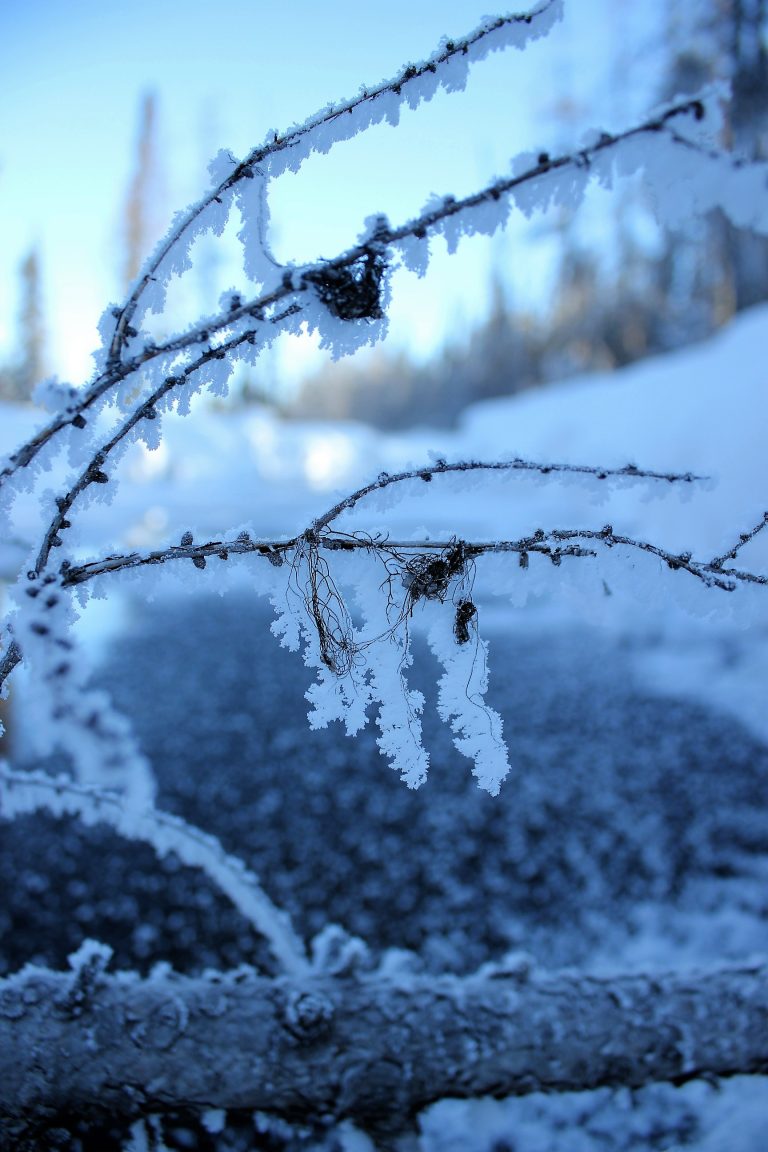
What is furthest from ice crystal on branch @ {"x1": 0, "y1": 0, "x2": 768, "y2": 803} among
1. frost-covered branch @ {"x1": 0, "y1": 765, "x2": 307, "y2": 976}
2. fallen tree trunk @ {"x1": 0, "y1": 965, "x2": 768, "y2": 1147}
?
fallen tree trunk @ {"x1": 0, "y1": 965, "x2": 768, "y2": 1147}

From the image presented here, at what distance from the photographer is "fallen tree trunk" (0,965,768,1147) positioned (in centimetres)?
115

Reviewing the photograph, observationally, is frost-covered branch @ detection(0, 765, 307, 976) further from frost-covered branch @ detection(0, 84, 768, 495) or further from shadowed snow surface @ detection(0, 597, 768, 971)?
shadowed snow surface @ detection(0, 597, 768, 971)

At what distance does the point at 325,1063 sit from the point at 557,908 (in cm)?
144

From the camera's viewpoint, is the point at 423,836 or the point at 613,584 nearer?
the point at 613,584

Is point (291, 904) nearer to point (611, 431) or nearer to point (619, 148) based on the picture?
point (619, 148)

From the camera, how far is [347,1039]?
4.09 ft

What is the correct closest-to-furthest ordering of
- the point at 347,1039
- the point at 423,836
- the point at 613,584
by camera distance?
the point at 613,584
the point at 347,1039
the point at 423,836

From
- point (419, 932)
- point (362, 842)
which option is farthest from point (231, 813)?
point (419, 932)

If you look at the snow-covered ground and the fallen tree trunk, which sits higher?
the snow-covered ground

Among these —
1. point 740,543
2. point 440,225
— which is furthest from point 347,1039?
point 440,225

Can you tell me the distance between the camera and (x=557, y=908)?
244cm

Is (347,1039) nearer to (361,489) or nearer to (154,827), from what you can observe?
(154,827)

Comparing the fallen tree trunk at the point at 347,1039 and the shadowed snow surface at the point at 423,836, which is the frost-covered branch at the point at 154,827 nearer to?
the fallen tree trunk at the point at 347,1039

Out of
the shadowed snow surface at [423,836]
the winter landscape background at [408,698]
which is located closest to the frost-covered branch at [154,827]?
the winter landscape background at [408,698]
